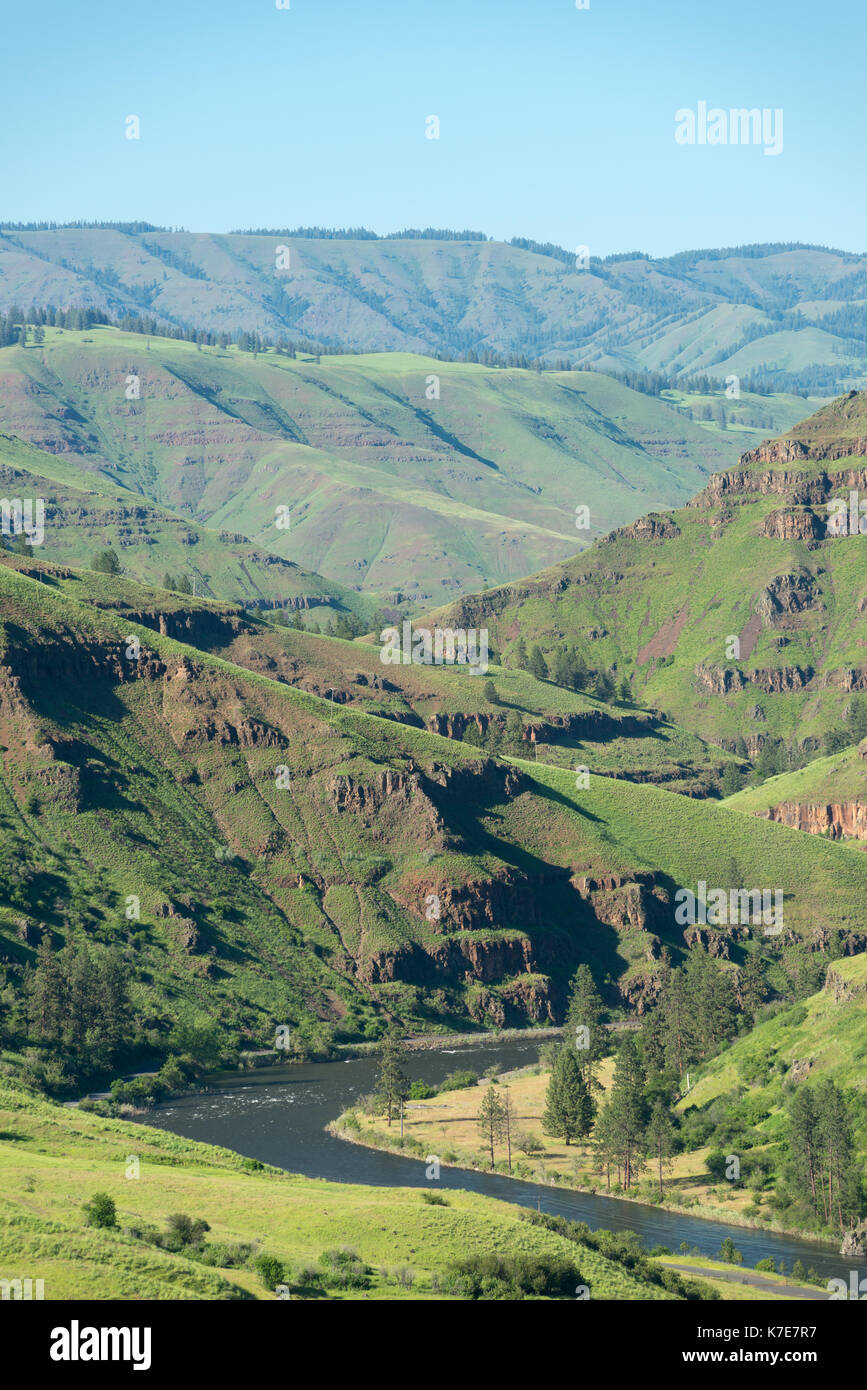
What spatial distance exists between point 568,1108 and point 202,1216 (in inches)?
2531

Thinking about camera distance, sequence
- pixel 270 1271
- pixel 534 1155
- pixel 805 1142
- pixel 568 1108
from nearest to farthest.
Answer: pixel 270 1271 → pixel 805 1142 → pixel 534 1155 → pixel 568 1108

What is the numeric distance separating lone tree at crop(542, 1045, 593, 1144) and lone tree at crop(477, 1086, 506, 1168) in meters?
4.85

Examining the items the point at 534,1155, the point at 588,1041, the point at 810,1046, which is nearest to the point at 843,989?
the point at 810,1046

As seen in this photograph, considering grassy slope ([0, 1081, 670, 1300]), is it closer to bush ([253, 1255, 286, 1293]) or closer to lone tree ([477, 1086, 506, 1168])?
bush ([253, 1255, 286, 1293])

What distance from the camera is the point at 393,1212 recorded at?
9694 centimetres

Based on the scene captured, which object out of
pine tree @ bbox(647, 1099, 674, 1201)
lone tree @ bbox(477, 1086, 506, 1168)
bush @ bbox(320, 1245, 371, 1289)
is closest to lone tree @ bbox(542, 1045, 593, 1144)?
lone tree @ bbox(477, 1086, 506, 1168)

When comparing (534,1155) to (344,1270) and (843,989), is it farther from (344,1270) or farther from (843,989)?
(344,1270)

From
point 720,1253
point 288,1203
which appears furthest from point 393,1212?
point 720,1253

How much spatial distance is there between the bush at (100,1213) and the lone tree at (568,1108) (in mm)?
72462

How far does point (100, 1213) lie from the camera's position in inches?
3260
